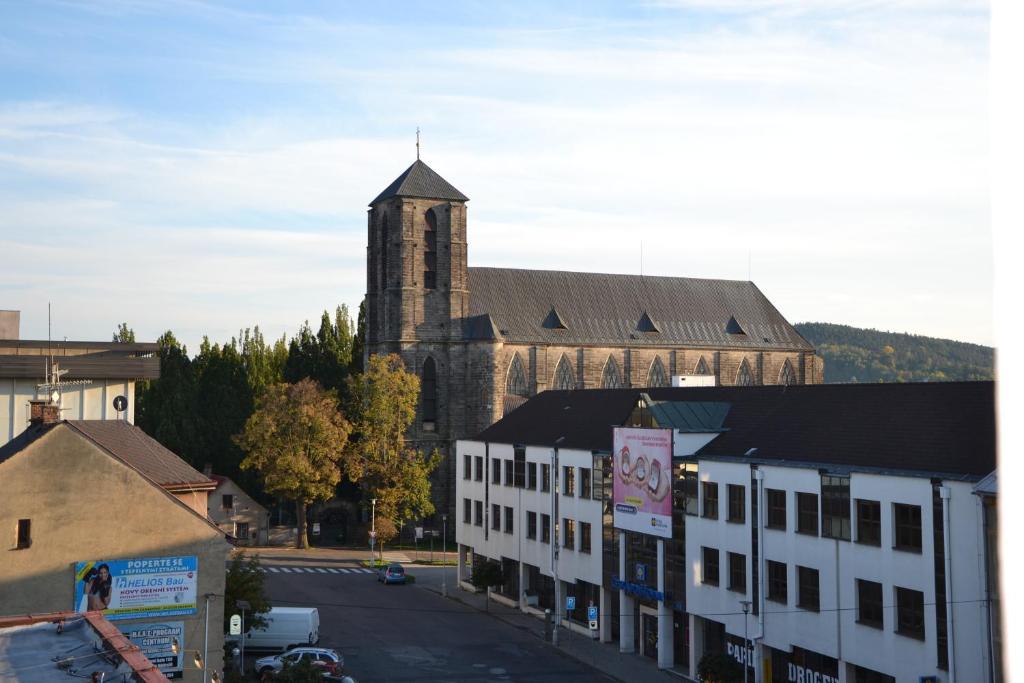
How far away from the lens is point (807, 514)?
3631 centimetres

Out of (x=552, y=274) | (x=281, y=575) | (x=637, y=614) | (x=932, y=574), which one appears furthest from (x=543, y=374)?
(x=932, y=574)

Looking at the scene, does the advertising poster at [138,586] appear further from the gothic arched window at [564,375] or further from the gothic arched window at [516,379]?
the gothic arched window at [564,375]

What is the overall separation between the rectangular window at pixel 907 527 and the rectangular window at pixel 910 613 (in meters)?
1.29

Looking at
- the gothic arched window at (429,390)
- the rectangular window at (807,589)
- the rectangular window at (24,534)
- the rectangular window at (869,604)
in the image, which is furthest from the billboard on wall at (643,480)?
the gothic arched window at (429,390)

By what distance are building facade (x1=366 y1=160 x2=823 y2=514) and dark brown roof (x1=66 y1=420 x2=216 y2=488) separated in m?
50.3

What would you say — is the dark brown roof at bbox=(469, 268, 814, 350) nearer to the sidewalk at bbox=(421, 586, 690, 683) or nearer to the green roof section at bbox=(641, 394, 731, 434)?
the sidewalk at bbox=(421, 586, 690, 683)

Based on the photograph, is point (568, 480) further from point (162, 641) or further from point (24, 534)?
point (24, 534)

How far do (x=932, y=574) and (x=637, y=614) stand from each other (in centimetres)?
→ 1752

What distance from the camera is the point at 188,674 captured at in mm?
28953

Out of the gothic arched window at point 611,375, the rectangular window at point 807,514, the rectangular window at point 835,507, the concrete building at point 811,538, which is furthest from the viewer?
the gothic arched window at point 611,375

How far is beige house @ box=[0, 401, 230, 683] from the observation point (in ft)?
89.7

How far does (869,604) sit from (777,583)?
448cm

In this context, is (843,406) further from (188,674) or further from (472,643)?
(188,674)

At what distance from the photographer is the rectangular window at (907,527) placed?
31.8 metres
